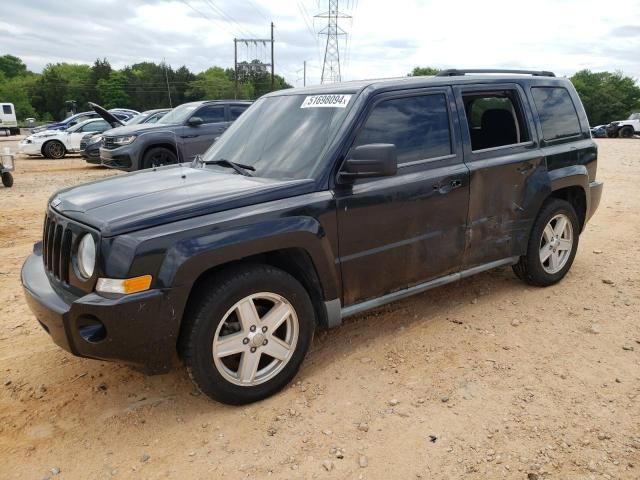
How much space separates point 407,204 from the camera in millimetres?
3492

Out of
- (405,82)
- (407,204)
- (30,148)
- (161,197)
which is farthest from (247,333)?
(30,148)

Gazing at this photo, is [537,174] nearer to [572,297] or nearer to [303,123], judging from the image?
[572,297]

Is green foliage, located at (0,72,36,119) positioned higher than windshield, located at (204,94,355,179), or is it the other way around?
green foliage, located at (0,72,36,119)

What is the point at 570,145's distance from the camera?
462 centimetres

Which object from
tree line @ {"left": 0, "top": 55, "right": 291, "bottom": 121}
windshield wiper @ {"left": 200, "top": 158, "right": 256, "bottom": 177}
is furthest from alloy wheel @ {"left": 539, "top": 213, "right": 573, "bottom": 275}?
tree line @ {"left": 0, "top": 55, "right": 291, "bottom": 121}

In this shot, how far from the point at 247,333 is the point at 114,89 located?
99225 millimetres

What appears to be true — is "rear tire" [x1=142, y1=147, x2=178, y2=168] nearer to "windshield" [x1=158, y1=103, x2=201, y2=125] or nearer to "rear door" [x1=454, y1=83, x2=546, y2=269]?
"windshield" [x1=158, y1=103, x2=201, y2=125]

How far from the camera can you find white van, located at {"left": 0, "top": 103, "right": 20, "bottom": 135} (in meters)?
41.1

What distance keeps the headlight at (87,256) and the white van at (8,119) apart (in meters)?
45.2

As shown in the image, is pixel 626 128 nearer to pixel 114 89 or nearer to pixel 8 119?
pixel 8 119

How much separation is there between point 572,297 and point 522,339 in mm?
1074

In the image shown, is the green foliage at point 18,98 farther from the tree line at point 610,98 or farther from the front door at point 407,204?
the front door at point 407,204

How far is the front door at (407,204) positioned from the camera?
3.31m

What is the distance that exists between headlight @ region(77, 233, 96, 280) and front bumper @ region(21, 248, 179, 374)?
0.13 metres
